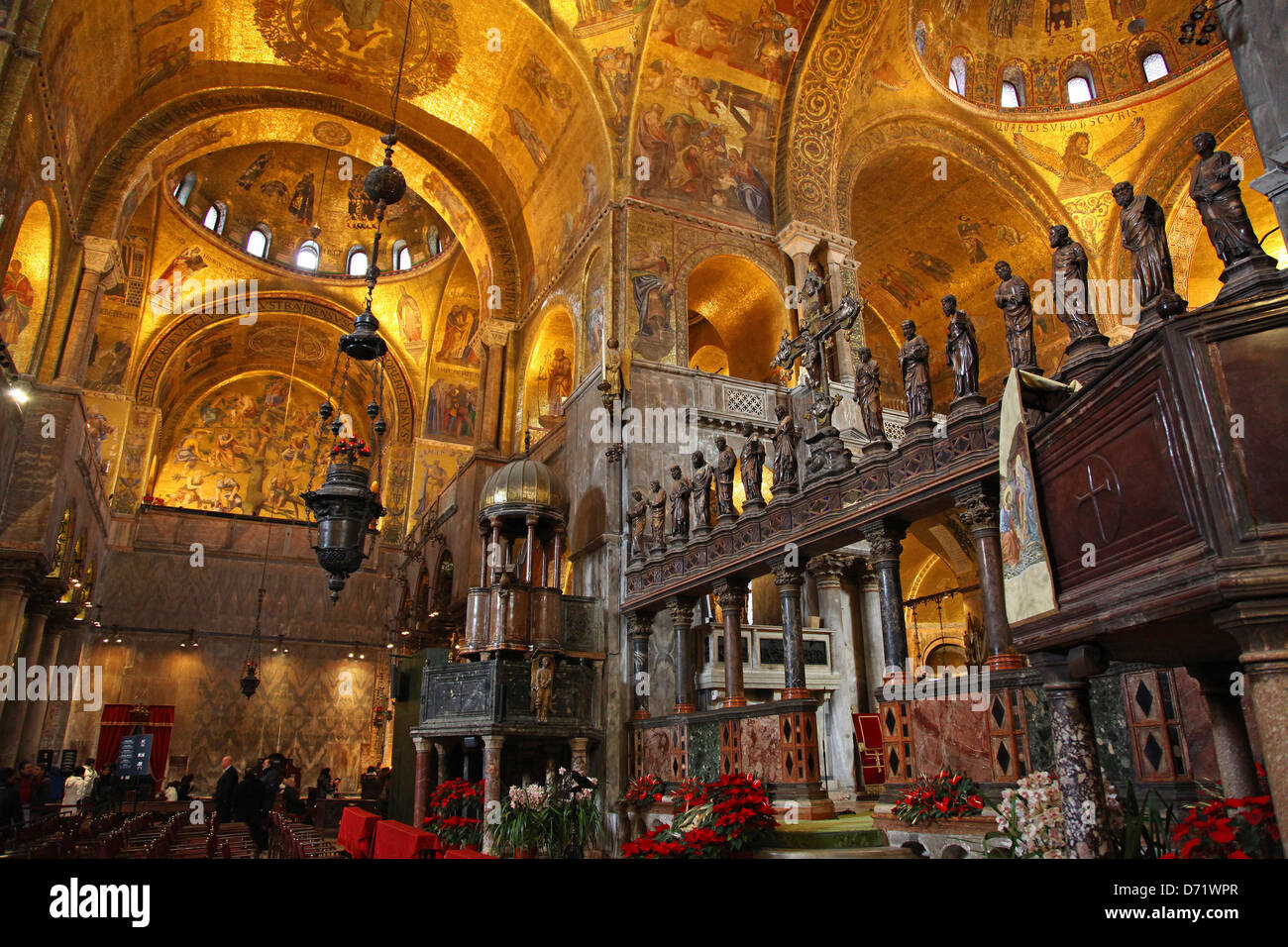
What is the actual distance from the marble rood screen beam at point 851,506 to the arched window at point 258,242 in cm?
2124

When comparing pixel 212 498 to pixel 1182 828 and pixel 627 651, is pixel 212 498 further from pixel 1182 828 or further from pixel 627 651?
pixel 1182 828

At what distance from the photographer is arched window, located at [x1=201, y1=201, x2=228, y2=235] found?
2491 centimetres

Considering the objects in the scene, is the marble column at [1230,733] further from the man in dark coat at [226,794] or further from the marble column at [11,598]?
the marble column at [11,598]

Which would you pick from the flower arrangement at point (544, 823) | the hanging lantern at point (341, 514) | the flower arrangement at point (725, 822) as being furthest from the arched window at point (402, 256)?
the flower arrangement at point (725, 822)

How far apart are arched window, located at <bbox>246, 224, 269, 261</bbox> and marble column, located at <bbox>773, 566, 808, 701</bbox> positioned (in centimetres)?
2334

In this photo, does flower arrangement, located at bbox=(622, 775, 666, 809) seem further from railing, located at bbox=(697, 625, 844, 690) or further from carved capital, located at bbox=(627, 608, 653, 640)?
carved capital, located at bbox=(627, 608, 653, 640)

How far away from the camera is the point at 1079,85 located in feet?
63.6

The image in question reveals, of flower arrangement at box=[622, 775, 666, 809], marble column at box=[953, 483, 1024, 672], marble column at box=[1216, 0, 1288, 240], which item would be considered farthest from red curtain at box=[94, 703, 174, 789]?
marble column at box=[1216, 0, 1288, 240]

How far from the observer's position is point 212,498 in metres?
28.5

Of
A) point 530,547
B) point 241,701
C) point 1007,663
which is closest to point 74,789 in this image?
point 241,701

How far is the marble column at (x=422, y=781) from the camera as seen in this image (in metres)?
11.3

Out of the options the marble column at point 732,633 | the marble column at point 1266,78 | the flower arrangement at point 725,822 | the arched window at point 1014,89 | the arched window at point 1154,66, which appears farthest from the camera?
the arched window at point 1014,89

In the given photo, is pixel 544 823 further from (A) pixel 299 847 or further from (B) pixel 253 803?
(B) pixel 253 803
